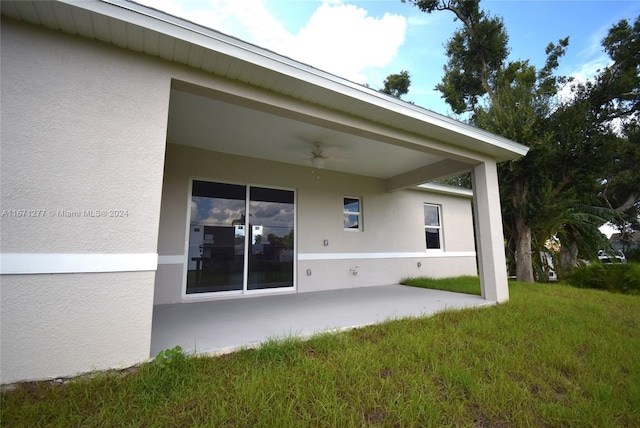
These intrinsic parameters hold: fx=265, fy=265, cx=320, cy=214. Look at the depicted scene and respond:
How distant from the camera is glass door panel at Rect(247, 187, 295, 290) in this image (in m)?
5.66

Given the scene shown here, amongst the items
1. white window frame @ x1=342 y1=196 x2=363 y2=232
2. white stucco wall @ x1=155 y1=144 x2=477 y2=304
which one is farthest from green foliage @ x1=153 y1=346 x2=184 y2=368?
white window frame @ x1=342 y1=196 x2=363 y2=232

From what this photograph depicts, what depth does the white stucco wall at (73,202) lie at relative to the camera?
2012mm

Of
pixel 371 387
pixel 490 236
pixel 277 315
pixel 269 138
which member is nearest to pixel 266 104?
pixel 269 138

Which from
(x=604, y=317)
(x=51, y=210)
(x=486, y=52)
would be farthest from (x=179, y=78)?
(x=486, y=52)

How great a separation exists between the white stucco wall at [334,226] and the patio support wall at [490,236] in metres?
2.71

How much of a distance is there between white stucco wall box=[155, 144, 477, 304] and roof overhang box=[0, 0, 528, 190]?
427 millimetres

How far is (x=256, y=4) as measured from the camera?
4.52 metres

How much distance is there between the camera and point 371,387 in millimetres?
2148

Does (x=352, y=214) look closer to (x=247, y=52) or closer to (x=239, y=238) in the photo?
(x=239, y=238)

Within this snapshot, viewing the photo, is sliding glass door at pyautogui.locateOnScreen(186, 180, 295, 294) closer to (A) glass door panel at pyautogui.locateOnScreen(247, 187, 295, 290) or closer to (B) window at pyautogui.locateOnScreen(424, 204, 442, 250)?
(A) glass door panel at pyautogui.locateOnScreen(247, 187, 295, 290)

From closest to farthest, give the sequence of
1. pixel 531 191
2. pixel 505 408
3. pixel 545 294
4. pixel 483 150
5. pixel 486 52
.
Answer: pixel 505 408, pixel 483 150, pixel 545 294, pixel 531 191, pixel 486 52

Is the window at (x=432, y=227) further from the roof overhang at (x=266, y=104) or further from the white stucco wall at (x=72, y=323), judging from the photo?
the white stucco wall at (x=72, y=323)

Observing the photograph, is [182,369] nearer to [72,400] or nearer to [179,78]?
[72,400]

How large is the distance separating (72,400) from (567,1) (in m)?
11.2
